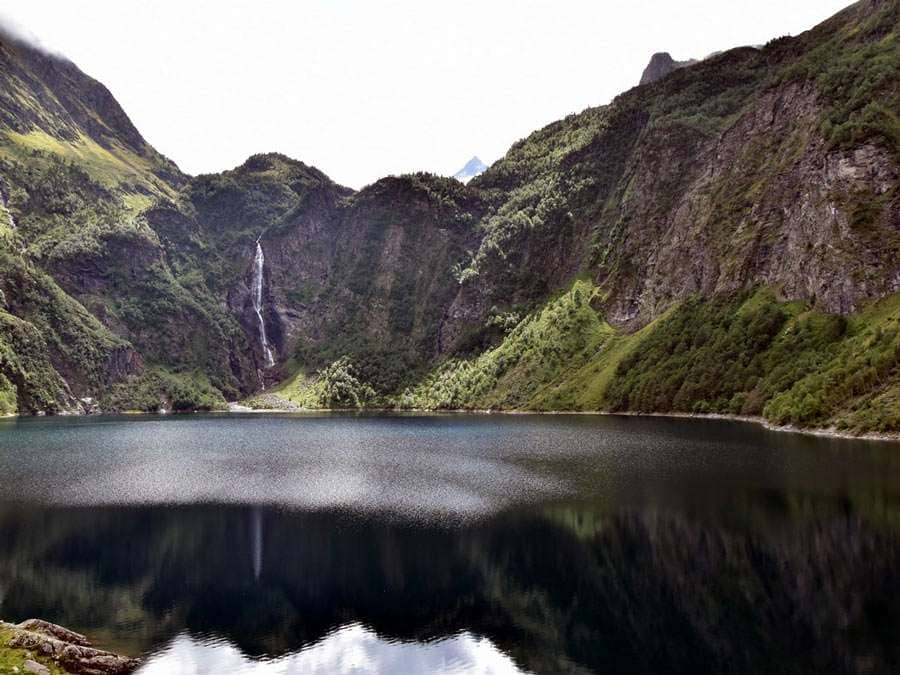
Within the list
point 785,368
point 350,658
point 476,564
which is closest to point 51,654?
point 350,658

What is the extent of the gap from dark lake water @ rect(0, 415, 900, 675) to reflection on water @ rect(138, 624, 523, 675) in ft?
0.43

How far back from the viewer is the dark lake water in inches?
1363

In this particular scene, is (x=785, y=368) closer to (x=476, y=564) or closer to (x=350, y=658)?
(x=476, y=564)

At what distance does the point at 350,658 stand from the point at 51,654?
43.4 feet

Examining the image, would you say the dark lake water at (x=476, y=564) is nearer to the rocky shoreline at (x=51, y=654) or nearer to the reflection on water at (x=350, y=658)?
the reflection on water at (x=350, y=658)

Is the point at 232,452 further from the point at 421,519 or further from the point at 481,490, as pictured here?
the point at 421,519

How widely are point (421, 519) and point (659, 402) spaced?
13999 cm

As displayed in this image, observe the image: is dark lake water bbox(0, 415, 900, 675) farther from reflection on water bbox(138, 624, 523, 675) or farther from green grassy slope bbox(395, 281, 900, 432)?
green grassy slope bbox(395, 281, 900, 432)

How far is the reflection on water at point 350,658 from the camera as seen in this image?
1298 inches

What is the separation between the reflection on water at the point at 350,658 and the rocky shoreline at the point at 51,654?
1505 millimetres

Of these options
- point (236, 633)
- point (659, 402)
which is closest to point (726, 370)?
point (659, 402)

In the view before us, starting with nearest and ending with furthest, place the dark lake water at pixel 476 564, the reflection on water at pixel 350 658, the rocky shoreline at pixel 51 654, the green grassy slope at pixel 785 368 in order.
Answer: the rocky shoreline at pixel 51 654 < the reflection on water at pixel 350 658 < the dark lake water at pixel 476 564 < the green grassy slope at pixel 785 368

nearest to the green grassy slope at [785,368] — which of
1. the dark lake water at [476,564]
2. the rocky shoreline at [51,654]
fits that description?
the dark lake water at [476,564]

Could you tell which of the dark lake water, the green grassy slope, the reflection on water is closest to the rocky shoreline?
the reflection on water
